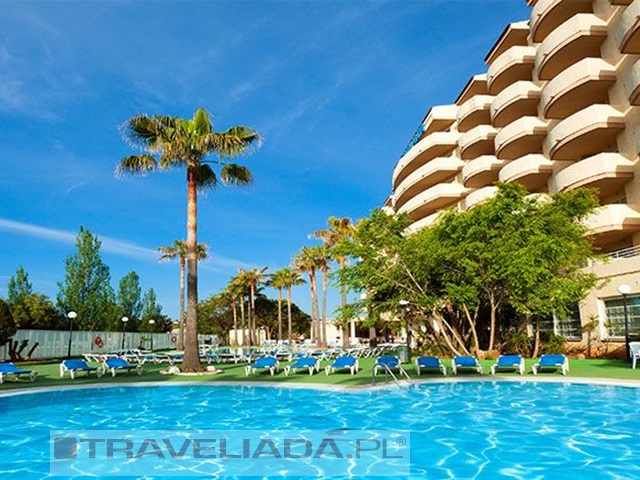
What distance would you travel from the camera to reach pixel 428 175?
40.8m

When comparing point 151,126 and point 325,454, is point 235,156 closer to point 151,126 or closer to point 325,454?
point 151,126

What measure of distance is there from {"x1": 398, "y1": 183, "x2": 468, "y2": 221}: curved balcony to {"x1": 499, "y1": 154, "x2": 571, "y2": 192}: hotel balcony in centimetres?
732

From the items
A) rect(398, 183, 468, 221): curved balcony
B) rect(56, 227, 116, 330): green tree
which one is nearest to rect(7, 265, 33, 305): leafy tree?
rect(56, 227, 116, 330): green tree

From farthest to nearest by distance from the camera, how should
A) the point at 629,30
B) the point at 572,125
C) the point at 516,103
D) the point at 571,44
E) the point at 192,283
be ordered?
the point at 516,103 < the point at 571,44 < the point at 572,125 < the point at 629,30 < the point at 192,283

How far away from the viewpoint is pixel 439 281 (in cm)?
2416

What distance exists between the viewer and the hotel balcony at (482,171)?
34906mm

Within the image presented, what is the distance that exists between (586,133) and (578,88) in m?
2.87

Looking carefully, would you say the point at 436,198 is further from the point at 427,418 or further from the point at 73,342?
the point at 427,418

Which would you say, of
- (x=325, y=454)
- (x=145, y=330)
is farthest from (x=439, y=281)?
(x=145, y=330)

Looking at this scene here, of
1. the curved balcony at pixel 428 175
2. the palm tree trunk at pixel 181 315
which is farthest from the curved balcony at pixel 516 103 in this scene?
the palm tree trunk at pixel 181 315

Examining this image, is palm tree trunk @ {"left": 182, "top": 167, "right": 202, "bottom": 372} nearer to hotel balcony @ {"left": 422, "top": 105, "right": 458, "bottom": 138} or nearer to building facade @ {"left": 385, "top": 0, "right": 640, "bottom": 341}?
building facade @ {"left": 385, "top": 0, "right": 640, "bottom": 341}

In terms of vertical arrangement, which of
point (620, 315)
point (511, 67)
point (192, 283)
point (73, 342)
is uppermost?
point (511, 67)

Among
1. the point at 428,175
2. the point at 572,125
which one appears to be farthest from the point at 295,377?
the point at 428,175

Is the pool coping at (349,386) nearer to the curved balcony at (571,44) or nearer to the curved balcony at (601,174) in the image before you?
the curved balcony at (601,174)
